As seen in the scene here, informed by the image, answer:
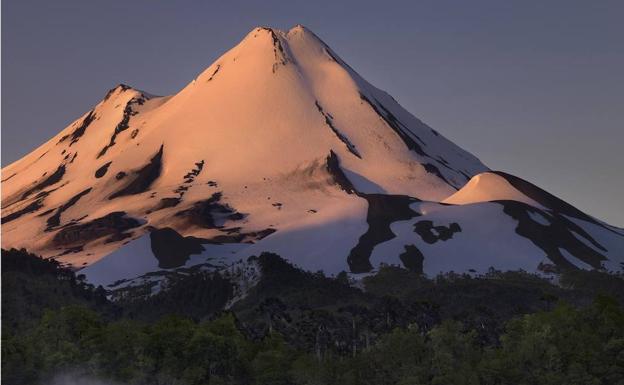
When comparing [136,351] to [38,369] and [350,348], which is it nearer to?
[38,369]

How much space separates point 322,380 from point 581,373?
19472mm

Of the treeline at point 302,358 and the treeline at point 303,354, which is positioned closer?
the treeline at point 303,354

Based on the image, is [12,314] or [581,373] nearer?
[581,373]

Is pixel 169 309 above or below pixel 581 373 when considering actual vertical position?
above

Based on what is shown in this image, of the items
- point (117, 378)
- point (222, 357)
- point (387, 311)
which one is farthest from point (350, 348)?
point (117, 378)

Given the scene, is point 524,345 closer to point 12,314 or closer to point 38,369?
point 38,369

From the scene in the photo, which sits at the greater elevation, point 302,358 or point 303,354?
point 303,354

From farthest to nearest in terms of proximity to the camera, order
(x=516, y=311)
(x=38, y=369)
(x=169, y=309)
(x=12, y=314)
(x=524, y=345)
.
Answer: (x=169, y=309) < (x=516, y=311) < (x=12, y=314) < (x=524, y=345) < (x=38, y=369)

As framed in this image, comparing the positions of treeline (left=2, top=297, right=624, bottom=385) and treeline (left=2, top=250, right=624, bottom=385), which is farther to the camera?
treeline (left=2, top=297, right=624, bottom=385)

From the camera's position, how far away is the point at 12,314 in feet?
372

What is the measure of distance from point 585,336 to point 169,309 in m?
105

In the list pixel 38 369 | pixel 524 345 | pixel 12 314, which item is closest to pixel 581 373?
pixel 524 345

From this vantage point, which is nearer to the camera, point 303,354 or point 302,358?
point 302,358


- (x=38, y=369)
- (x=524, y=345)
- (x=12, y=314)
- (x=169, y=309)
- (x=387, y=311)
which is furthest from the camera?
(x=169, y=309)
